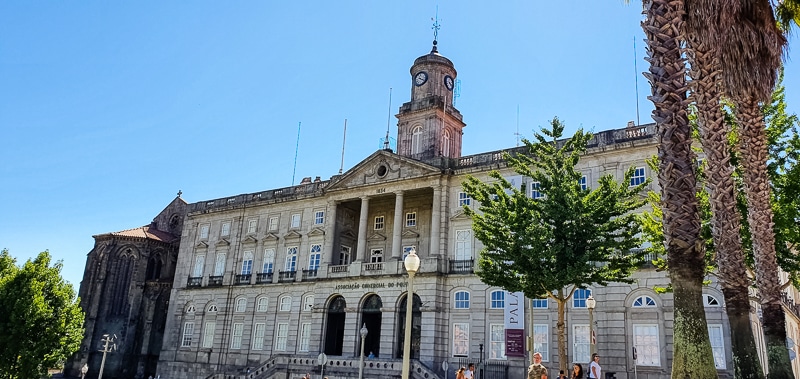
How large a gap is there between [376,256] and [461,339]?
29.9ft

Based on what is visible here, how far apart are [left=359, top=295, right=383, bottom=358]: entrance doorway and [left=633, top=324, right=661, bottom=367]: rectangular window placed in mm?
14407

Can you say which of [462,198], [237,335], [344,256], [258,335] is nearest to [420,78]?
[462,198]

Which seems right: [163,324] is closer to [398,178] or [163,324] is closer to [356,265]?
[356,265]

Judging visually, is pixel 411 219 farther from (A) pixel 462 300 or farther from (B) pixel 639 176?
(B) pixel 639 176

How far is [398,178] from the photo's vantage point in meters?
36.7

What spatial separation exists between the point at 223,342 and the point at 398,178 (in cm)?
1730

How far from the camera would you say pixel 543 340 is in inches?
1174

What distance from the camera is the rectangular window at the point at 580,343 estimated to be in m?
28.5

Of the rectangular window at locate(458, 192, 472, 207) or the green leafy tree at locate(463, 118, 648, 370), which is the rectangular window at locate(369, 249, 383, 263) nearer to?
the rectangular window at locate(458, 192, 472, 207)

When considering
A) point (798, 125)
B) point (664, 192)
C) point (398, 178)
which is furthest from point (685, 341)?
point (398, 178)

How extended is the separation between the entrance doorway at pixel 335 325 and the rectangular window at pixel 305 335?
1666 millimetres

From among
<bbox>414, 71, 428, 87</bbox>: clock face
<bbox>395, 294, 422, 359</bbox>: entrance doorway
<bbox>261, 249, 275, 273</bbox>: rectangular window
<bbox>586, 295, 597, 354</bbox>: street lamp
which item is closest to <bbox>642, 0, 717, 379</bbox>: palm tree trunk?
<bbox>586, 295, 597, 354</bbox>: street lamp

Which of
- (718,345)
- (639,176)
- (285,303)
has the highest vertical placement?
(639,176)

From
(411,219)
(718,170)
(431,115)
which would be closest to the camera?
(718,170)
